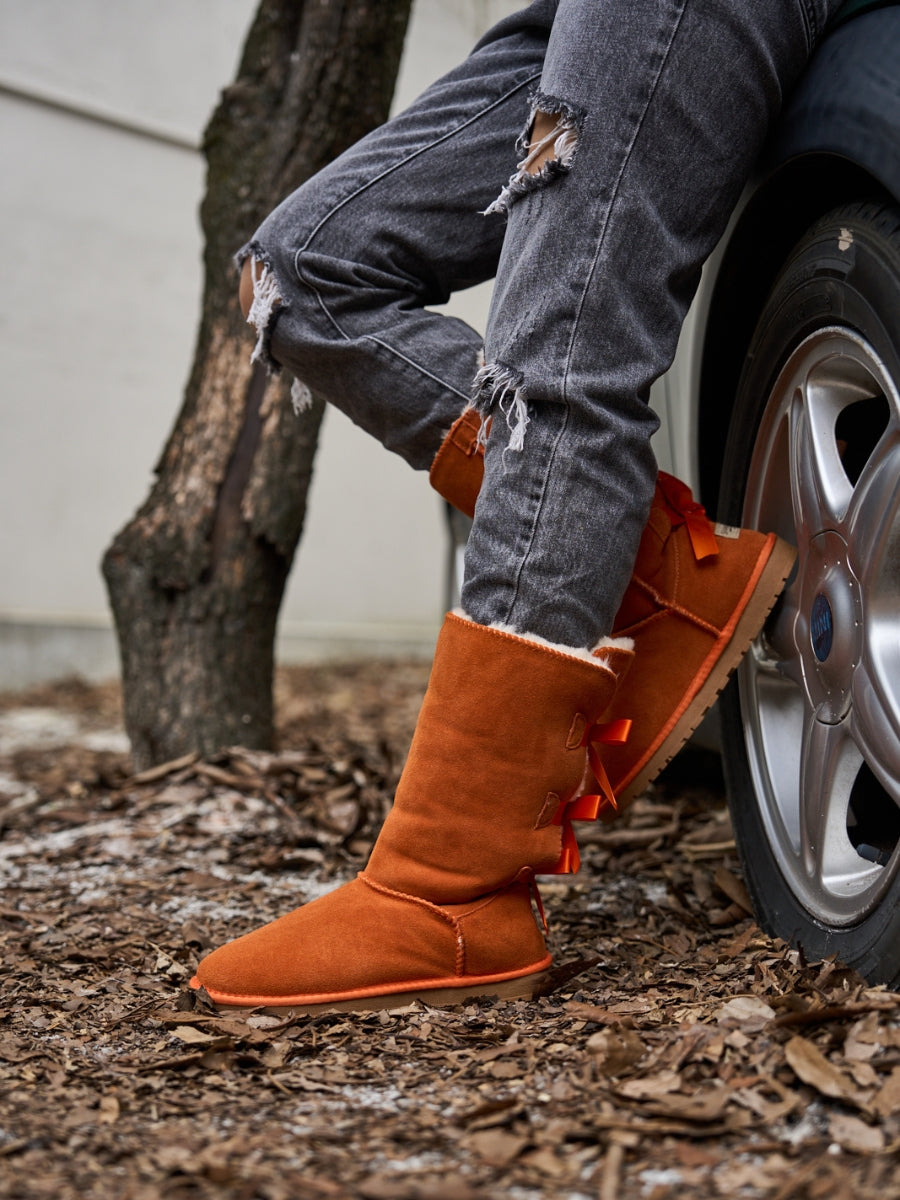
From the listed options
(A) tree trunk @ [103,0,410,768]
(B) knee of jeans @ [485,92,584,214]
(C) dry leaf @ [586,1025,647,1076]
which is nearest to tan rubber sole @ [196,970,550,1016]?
(C) dry leaf @ [586,1025,647,1076]

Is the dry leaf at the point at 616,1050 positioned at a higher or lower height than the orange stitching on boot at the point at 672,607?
lower

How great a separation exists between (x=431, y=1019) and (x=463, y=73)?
1187 millimetres

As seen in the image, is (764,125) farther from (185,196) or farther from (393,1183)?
(185,196)

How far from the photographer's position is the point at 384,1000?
120 cm

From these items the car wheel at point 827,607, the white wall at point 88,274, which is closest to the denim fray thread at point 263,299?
the car wheel at point 827,607

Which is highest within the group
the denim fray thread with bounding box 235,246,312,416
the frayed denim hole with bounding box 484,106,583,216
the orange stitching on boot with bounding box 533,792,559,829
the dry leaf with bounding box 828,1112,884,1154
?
the frayed denim hole with bounding box 484,106,583,216

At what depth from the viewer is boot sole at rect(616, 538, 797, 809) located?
1305 millimetres

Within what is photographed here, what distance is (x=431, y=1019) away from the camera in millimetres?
1154

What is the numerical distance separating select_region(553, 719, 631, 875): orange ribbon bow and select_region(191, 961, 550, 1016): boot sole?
141 millimetres

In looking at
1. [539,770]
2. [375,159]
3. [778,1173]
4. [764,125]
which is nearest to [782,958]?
[539,770]

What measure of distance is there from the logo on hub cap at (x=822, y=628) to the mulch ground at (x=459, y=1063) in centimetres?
33

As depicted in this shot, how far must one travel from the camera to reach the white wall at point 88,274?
5.49 metres

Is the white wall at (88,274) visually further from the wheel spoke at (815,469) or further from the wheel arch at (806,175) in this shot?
the wheel spoke at (815,469)

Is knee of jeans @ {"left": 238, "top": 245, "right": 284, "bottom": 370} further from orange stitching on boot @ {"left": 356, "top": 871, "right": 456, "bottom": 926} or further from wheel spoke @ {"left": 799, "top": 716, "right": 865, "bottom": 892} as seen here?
wheel spoke @ {"left": 799, "top": 716, "right": 865, "bottom": 892}
